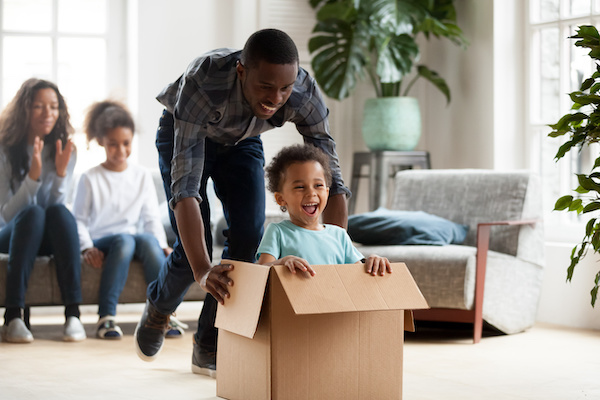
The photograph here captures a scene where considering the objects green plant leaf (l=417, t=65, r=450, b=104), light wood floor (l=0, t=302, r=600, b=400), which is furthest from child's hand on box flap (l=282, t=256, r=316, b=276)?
green plant leaf (l=417, t=65, r=450, b=104)

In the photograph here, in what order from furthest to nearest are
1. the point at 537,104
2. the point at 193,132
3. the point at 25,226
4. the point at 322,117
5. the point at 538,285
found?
the point at 537,104, the point at 538,285, the point at 25,226, the point at 322,117, the point at 193,132

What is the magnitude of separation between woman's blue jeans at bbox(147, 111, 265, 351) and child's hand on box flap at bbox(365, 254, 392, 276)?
551 mm

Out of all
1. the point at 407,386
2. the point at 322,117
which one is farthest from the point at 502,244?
the point at 322,117

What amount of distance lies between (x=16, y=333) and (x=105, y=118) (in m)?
1.01

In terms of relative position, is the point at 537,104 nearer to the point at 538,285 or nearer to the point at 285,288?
the point at 538,285

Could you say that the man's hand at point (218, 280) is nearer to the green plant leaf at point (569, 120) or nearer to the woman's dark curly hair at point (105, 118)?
the green plant leaf at point (569, 120)

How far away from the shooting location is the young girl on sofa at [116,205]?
12.0 feet

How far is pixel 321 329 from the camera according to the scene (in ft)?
6.61

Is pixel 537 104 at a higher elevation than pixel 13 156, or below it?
higher

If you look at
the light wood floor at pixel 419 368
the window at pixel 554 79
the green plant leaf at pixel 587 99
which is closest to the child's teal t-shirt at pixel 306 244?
the light wood floor at pixel 419 368

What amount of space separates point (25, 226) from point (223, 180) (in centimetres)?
140

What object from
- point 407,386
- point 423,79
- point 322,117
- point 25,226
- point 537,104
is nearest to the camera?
point 322,117

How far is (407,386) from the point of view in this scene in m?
2.54

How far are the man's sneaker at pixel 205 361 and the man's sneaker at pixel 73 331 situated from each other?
963 mm
